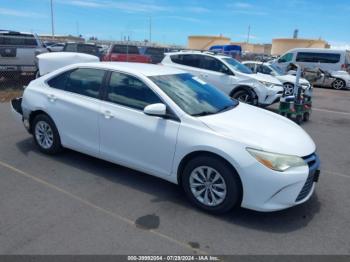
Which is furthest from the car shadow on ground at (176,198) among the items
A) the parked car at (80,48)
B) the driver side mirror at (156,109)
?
the parked car at (80,48)

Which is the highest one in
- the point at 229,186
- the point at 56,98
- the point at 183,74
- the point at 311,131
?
the point at 183,74

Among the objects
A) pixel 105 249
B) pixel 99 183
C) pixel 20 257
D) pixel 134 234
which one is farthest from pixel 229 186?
pixel 20 257

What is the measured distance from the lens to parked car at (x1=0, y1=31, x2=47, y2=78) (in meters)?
11.0

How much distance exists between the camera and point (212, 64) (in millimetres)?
10477

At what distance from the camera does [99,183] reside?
4387 millimetres

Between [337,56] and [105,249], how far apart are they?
20.8m

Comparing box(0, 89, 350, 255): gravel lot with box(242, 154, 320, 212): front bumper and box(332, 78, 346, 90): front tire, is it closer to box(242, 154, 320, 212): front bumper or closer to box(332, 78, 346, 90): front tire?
box(242, 154, 320, 212): front bumper

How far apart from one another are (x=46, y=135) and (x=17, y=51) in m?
7.59

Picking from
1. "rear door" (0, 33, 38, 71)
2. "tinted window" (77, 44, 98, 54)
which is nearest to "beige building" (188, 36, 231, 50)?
"tinted window" (77, 44, 98, 54)

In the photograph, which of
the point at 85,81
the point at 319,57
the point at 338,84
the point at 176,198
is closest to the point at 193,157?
the point at 176,198

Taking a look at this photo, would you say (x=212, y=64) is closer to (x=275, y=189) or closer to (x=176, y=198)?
(x=176, y=198)

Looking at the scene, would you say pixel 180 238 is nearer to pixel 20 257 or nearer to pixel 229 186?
pixel 229 186

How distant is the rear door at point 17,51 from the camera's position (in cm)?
1103

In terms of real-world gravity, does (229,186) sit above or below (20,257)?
above
